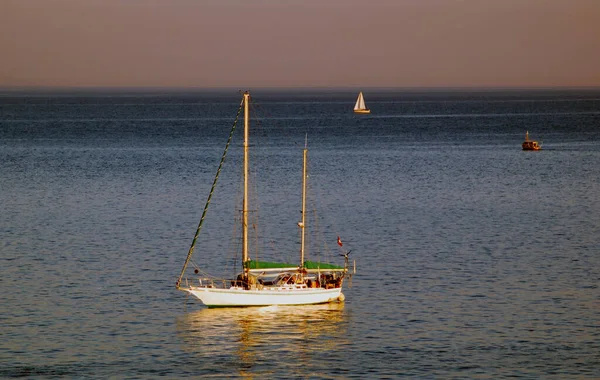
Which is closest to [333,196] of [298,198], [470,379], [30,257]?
[298,198]

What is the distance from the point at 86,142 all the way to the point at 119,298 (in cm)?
13553

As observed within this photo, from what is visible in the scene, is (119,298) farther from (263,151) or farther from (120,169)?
(263,151)

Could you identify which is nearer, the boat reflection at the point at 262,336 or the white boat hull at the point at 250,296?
the boat reflection at the point at 262,336

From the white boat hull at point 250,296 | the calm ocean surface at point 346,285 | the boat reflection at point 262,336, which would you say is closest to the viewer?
the boat reflection at point 262,336

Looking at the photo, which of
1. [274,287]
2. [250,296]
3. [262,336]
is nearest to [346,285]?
[274,287]

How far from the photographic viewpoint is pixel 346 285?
6469cm

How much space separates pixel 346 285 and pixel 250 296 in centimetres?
828

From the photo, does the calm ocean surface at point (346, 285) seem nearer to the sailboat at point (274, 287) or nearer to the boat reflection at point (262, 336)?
the boat reflection at point (262, 336)

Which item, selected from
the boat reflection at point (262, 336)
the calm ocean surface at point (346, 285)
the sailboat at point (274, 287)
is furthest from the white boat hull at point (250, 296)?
the calm ocean surface at point (346, 285)

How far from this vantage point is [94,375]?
4741 cm

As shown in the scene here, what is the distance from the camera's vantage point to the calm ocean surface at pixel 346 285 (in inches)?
1960

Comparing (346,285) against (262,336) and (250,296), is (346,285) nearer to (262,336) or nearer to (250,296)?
(250,296)

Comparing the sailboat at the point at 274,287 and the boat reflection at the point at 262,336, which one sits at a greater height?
the sailboat at the point at 274,287

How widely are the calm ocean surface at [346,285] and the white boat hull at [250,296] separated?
1.56 ft
